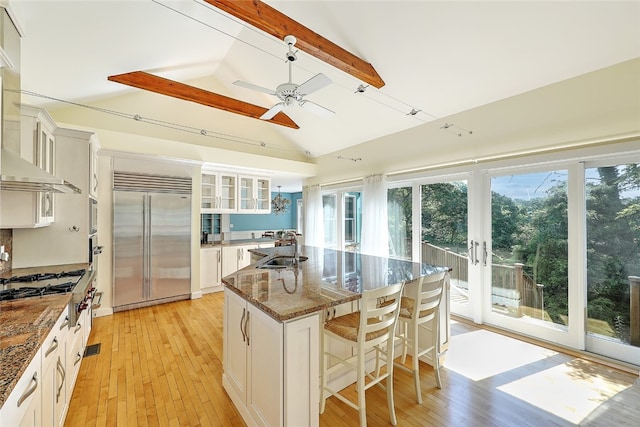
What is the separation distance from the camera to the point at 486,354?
9.04ft

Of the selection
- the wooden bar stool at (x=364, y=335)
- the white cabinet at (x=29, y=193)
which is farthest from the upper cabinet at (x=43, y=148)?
the wooden bar stool at (x=364, y=335)

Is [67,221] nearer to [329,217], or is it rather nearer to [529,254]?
[329,217]

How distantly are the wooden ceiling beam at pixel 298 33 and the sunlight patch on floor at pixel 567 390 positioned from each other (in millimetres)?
3450

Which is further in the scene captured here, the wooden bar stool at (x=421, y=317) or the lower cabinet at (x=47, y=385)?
the wooden bar stool at (x=421, y=317)

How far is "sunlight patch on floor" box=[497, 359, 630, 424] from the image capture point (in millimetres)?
1980

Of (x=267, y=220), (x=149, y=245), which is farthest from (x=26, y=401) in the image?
(x=267, y=220)

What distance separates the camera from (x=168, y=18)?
8.33ft

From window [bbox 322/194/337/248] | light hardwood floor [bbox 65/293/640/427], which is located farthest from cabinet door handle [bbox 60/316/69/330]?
window [bbox 322/194/337/248]

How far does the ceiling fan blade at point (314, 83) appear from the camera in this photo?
2086mm

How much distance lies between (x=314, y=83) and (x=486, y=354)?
3.16 m

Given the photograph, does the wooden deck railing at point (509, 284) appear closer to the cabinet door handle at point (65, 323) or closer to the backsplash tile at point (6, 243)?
the cabinet door handle at point (65, 323)

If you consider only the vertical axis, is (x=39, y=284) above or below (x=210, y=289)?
above

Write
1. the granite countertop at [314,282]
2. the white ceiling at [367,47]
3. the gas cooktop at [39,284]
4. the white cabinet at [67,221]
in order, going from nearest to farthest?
the granite countertop at [314,282], the gas cooktop at [39,284], the white ceiling at [367,47], the white cabinet at [67,221]

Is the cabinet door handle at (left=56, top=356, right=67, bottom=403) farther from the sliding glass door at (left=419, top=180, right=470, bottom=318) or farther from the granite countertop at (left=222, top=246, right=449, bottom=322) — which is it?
the sliding glass door at (left=419, top=180, right=470, bottom=318)
